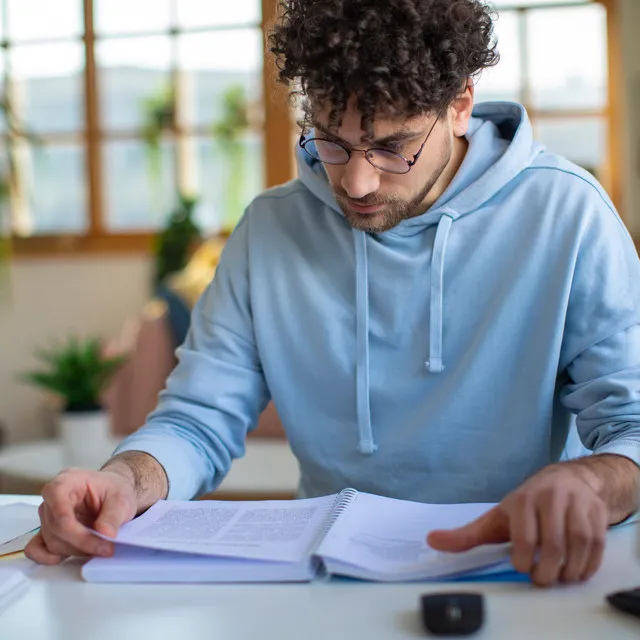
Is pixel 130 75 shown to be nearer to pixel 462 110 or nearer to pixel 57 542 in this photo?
pixel 462 110

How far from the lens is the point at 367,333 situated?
4.46ft

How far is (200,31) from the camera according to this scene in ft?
16.8

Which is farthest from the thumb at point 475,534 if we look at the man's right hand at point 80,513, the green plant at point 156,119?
→ the green plant at point 156,119

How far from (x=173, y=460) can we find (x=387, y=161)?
468 mm

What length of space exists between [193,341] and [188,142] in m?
3.92

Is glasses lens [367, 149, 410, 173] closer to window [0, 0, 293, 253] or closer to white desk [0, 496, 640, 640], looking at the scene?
white desk [0, 496, 640, 640]

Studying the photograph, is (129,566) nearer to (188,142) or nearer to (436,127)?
(436,127)

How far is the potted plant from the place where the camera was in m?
2.68

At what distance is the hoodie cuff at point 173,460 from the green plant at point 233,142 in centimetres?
383

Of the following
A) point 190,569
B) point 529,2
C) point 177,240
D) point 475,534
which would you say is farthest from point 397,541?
point 529,2

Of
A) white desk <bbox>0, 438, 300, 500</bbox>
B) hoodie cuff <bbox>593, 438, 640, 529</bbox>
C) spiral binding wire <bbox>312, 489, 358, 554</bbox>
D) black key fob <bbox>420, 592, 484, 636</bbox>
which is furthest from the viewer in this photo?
white desk <bbox>0, 438, 300, 500</bbox>

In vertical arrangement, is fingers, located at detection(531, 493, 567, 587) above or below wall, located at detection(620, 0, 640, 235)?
below

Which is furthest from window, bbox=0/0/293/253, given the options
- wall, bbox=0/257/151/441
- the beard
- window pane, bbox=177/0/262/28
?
the beard

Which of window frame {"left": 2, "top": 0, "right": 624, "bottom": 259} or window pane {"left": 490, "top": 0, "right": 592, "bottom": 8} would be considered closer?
window pane {"left": 490, "top": 0, "right": 592, "bottom": 8}
